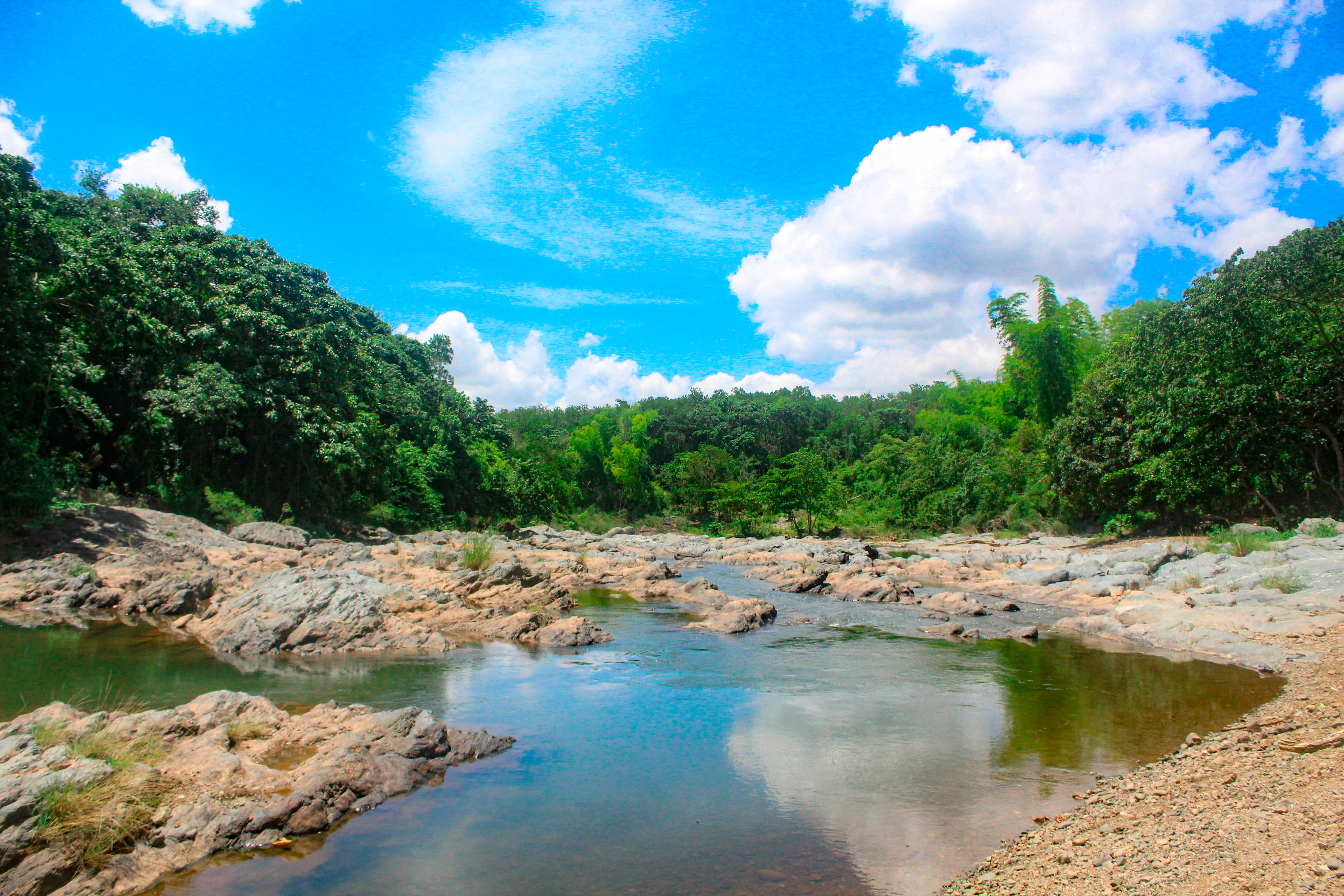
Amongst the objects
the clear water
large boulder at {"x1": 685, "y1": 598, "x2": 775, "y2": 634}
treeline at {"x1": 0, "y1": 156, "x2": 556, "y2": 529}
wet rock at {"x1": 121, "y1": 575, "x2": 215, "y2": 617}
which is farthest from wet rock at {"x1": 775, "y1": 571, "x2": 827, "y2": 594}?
treeline at {"x1": 0, "y1": 156, "x2": 556, "y2": 529}

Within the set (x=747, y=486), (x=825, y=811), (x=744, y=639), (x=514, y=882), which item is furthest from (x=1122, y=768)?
(x=747, y=486)

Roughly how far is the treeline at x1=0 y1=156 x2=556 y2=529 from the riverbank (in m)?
19.2

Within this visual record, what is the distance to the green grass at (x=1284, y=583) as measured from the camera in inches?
506

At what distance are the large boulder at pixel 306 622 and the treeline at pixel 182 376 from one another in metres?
7.03

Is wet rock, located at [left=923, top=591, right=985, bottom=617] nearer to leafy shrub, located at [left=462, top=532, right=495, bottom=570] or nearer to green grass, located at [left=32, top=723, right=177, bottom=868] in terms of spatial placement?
leafy shrub, located at [left=462, top=532, right=495, bottom=570]

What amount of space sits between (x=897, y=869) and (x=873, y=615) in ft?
39.6

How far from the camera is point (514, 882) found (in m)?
4.81

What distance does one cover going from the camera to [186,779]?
5.56 metres

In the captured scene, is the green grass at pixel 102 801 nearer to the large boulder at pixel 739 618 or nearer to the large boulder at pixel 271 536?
the large boulder at pixel 739 618

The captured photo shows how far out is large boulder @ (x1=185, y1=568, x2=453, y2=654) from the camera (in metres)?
11.3

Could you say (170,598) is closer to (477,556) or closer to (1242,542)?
(477,556)

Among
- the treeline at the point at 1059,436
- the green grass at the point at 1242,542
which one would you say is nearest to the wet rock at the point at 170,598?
the green grass at the point at 1242,542

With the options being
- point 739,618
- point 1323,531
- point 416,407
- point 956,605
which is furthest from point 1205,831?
point 416,407

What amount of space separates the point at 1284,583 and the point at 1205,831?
11.6 metres
